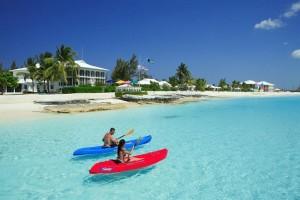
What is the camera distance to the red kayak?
9.39 meters

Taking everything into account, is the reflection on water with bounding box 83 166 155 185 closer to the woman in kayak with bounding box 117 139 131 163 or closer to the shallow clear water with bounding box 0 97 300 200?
the shallow clear water with bounding box 0 97 300 200

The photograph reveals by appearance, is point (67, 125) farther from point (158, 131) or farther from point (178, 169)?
point (178, 169)

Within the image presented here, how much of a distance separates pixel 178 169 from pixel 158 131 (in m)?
9.07

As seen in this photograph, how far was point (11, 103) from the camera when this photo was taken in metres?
34.5

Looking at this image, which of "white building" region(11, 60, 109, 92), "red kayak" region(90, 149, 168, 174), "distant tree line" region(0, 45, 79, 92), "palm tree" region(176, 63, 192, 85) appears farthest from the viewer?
"palm tree" region(176, 63, 192, 85)

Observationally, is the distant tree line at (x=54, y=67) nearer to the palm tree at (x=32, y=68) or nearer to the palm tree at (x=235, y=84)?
the palm tree at (x=32, y=68)

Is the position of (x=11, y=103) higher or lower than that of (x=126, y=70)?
lower

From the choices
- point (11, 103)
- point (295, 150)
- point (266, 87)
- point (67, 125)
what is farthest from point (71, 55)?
point (266, 87)

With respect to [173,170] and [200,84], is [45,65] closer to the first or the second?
[173,170]

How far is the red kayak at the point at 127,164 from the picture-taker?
9.39 m

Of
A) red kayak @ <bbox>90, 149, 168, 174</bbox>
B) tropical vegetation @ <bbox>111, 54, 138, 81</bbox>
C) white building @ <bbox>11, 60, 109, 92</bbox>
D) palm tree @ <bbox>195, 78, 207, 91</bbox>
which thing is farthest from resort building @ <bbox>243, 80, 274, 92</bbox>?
red kayak @ <bbox>90, 149, 168, 174</bbox>

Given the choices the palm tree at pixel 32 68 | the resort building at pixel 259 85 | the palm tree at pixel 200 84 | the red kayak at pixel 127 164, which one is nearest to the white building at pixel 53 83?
the palm tree at pixel 32 68

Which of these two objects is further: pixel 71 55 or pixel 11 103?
pixel 71 55

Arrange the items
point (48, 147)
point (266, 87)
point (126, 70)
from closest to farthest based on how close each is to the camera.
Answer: point (48, 147), point (126, 70), point (266, 87)
